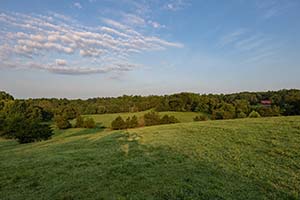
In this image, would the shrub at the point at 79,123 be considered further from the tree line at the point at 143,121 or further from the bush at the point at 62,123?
the tree line at the point at 143,121

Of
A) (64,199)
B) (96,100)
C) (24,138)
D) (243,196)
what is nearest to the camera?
(243,196)

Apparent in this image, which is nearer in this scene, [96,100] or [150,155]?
[150,155]

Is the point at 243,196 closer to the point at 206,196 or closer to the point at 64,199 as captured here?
the point at 206,196

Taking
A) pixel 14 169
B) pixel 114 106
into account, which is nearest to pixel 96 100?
pixel 114 106

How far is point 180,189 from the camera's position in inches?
244

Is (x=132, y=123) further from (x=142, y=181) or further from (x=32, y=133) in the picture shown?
(x=142, y=181)

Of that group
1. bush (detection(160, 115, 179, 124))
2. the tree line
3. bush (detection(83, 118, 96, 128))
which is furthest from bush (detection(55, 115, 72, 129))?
bush (detection(160, 115, 179, 124))

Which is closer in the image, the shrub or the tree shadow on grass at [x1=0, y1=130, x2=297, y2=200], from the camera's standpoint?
the tree shadow on grass at [x1=0, y1=130, x2=297, y2=200]

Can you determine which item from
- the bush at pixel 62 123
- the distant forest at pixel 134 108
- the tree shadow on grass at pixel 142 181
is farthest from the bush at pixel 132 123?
the tree shadow on grass at pixel 142 181

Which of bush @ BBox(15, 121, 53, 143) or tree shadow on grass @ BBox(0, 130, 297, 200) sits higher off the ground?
tree shadow on grass @ BBox(0, 130, 297, 200)

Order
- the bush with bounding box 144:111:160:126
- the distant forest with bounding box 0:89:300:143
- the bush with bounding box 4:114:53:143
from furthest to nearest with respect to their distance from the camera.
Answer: the bush with bounding box 144:111:160:126, the distant forest with bounding box 0:89:300:143, the bush with bounding box 4:114:53:143

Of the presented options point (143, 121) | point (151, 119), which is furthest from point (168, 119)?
point (143, 121)

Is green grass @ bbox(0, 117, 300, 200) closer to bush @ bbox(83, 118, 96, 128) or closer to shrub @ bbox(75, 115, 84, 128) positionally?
bush @ bbox(83, 118, 96, 128)

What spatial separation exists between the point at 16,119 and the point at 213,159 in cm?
4774
